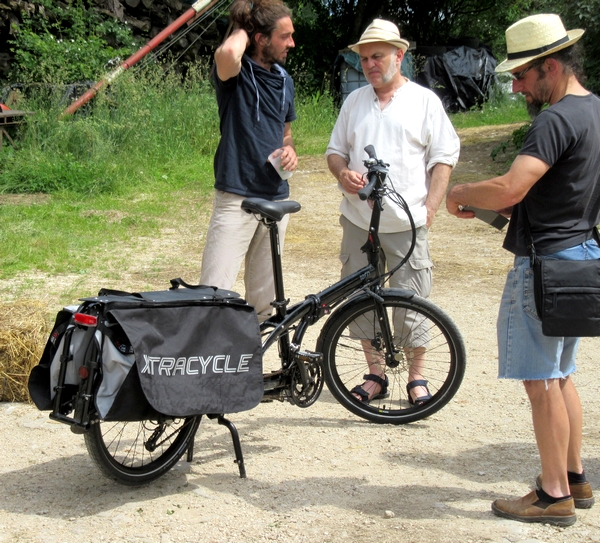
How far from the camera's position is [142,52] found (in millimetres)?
14398

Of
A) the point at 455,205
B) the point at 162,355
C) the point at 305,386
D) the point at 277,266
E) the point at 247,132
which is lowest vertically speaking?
the point at 305,386

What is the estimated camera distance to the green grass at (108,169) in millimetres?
7965

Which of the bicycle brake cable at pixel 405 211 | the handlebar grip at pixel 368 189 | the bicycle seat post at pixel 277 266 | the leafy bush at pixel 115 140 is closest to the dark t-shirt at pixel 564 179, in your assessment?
the handlebar grip at pixel 368 189

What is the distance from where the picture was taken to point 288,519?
3400mm

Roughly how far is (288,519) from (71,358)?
3.56 ft

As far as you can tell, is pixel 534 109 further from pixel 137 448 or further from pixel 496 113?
pixel 496 113

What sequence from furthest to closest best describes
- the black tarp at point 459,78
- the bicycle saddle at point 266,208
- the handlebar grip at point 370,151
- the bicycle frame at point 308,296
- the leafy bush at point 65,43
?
the black tarp at point 459,78, the leafy bush at point 65,43, the handlebar grip at point 370,151, the bicycle frame at point 308,296, the bicycle saddle at point 266,208

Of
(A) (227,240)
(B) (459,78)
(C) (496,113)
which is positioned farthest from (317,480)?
(B) (459,78)

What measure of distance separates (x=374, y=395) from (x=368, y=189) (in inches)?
51.1

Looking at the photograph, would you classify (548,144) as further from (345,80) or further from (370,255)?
(345,80)

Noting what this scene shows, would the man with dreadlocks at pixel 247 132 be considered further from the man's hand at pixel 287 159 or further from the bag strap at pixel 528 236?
the bag strap at pixel 528 236

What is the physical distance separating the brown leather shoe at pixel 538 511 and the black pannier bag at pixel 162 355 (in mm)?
1127

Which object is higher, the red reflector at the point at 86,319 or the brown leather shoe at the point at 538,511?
the red reflector at the point at 86,319

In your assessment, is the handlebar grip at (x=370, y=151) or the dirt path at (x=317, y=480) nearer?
the dirt path at (x=317, y=480)
